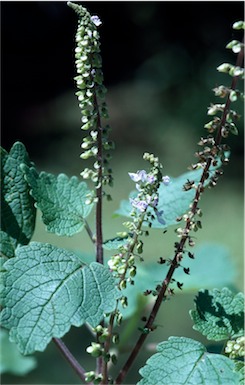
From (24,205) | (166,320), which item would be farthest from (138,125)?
(24,205)

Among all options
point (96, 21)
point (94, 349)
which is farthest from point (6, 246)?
point (96, 21)

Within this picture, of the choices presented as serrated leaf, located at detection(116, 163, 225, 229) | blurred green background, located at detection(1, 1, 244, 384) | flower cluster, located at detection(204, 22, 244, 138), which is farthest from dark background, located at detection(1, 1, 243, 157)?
flower cluster, located at detection(204, 22, 244, 138)

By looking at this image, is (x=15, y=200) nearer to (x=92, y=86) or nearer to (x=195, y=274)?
(x=92, y=86)

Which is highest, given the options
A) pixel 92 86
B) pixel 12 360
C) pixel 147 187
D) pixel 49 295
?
pixel 92 86

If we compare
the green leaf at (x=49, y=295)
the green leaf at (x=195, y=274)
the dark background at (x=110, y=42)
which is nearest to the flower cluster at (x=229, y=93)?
the green leaf at (x=49, y=295)

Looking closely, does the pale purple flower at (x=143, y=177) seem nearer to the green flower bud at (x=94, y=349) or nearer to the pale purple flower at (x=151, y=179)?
the pale purple flower at (x=151, y=179)

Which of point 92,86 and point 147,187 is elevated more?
point 92,86
